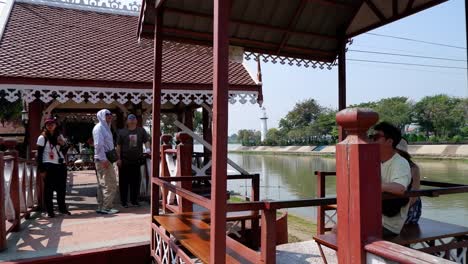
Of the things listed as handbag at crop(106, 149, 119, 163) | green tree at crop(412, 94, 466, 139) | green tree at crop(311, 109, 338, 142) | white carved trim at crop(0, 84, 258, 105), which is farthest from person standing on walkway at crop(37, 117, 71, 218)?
green tree at crop(311, 109, 338, 142)

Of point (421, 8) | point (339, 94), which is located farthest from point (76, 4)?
point (421, 8)

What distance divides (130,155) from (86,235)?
1.91 meters

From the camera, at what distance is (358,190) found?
1.52m

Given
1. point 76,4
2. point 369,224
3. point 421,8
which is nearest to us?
point 369,224

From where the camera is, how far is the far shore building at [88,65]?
7.20 m

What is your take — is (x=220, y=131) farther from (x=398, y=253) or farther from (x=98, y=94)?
(x=98, y=94)

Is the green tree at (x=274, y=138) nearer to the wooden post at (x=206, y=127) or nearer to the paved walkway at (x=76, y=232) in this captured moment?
the wooden post at (x=206, y=127)

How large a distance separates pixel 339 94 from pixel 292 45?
0.90 metres

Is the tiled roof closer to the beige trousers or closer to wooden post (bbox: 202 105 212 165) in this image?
wooden post (bbox: 202 105 212 165)

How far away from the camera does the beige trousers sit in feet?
19.9

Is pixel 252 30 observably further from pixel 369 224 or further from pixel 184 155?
pixel 369 224

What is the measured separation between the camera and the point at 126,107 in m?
9.73

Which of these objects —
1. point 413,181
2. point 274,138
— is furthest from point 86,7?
point 274,138

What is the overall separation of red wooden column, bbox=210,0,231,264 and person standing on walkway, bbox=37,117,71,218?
4314 mm
